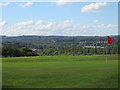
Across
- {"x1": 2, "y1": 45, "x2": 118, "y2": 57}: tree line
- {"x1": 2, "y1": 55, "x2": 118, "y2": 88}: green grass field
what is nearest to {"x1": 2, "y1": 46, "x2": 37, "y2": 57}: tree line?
{"x1": 2, "y1": 45, "x2": 118, "y2": 57}: tree line

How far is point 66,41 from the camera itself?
165ft

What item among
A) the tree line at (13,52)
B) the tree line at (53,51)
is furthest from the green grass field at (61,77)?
the tree line at (53,51)

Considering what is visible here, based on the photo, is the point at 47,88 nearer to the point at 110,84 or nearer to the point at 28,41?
the point at 110,84

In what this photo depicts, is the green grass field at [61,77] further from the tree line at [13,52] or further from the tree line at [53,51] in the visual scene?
the tree line at [53,51]

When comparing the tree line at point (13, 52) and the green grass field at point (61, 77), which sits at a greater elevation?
the tree line at point (13, 52)

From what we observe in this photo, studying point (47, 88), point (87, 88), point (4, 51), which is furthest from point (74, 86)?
point (4, 51)

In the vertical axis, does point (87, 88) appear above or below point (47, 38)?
below

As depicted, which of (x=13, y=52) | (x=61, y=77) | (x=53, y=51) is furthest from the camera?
(x=53, y=51)

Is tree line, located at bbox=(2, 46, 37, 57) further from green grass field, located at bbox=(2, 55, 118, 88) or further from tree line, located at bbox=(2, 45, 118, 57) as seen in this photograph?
green grass field, located at bbox=(2, 55, 118, 88)

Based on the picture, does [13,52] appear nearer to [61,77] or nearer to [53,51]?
[53,51]

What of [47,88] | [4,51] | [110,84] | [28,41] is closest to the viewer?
[47,88]

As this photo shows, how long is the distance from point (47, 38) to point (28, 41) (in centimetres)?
500

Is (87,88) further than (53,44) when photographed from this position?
No

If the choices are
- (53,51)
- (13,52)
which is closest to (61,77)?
(13,52)
